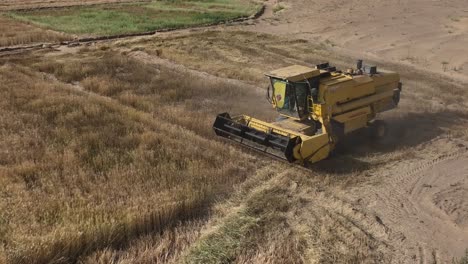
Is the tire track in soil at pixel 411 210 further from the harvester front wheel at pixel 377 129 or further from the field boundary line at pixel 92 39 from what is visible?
the field boundary line at pixel 92 39

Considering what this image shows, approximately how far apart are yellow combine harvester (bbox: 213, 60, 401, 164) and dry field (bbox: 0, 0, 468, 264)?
17.2 inches

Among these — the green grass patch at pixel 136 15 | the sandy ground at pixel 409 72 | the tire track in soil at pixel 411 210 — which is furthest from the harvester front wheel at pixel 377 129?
the green grass patch at pixel 136 15

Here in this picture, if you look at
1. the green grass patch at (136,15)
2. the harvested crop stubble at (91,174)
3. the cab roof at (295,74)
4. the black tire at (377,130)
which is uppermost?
the cab roof at (295,74)

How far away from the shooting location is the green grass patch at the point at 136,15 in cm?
3262

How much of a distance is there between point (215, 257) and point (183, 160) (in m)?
3.58

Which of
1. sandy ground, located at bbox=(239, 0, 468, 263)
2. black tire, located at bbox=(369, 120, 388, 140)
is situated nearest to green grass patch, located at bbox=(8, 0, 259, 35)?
sandy ground, located at bbox=(239, 0, 468, 263)

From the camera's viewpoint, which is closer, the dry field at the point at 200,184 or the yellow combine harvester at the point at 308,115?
the dry field at the point at 200,184

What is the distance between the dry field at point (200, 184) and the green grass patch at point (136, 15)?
51.4 ft

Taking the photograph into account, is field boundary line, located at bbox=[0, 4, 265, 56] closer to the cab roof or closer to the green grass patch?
the green grass patch

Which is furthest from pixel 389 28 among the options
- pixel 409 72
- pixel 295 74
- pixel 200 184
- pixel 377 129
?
pixel 200 184

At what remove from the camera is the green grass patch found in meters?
32.6

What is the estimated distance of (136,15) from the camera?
1515 inches

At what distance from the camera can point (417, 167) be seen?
11.5 meters

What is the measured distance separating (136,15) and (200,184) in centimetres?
3114
